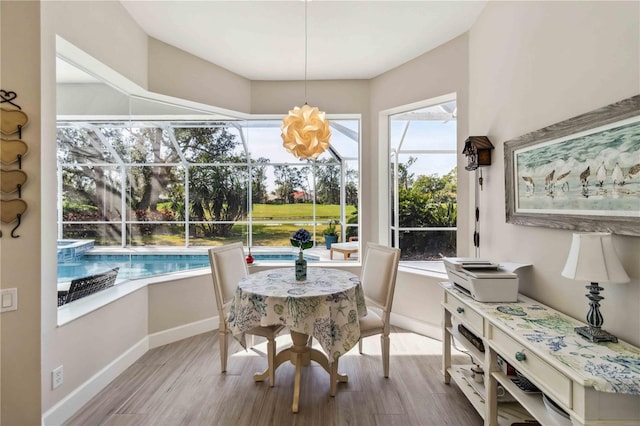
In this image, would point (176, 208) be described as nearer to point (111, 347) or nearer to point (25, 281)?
point (111, 347)

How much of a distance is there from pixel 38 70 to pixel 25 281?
4.07 ft

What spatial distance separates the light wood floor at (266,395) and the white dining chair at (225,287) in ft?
0.71

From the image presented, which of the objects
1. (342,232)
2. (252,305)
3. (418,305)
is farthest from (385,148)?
(252,305)

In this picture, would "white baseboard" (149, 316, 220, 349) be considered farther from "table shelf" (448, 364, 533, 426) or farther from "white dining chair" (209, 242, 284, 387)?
"table shelf" (448, 364, 533, 426)

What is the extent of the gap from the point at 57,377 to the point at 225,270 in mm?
1276

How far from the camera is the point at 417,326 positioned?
3432 millimetres

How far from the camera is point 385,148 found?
3.90 m

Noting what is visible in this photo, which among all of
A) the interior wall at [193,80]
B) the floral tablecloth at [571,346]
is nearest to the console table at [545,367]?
the floral tablecloth at [571,346]

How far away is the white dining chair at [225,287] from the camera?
7.97ft

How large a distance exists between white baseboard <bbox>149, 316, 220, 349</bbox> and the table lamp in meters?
A: 3.28

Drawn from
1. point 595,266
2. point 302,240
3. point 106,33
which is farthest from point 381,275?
point 106,33

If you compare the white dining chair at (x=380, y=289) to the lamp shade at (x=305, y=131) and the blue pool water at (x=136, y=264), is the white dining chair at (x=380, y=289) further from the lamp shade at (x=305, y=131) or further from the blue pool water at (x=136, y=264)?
the blue pool water at (x=136, y=264)

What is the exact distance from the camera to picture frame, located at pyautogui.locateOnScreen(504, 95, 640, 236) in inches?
54.4

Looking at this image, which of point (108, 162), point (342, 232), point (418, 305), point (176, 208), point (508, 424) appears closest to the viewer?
point (508, 424)
